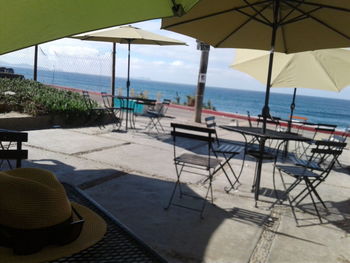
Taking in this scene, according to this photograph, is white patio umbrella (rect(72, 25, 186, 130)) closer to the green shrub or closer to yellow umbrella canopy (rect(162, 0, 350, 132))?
the green shrub

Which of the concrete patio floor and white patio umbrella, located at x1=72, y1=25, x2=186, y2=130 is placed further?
white patio umbrella, located at x1=72, y1=25, x2=186, y2=130

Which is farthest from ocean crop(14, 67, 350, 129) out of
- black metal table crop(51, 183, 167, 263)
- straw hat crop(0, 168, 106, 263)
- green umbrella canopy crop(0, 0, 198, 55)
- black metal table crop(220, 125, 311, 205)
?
straw hat crop(0, 168, 106, 263)

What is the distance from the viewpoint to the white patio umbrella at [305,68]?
20.3 feet

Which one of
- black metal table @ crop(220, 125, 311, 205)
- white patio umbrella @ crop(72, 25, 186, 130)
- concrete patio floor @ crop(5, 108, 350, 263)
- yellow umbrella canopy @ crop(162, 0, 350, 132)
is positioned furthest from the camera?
white patio umbrella @ crop(72, 25, 186, 130)

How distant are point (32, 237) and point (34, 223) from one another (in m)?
0.05

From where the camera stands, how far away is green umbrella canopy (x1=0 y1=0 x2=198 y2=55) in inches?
51.0

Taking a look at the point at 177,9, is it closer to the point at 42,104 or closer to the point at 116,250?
the point at 116,250

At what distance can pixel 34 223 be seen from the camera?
1.25m

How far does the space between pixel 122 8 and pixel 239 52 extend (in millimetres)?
5962

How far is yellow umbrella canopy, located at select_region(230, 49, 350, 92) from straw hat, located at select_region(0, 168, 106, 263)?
5697 mm

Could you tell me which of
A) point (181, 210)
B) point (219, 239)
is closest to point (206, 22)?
point (181, 210)

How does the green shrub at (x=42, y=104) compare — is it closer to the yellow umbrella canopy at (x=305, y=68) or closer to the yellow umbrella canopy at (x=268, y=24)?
the yellow umbrella canopy at (x=305, y=68)

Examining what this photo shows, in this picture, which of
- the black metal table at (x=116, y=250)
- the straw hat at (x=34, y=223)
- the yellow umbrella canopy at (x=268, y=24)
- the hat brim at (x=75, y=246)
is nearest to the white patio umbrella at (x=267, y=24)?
the yellow umbrella canopy at (x=268, y=24)

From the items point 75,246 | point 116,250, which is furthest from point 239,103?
point 75,246
